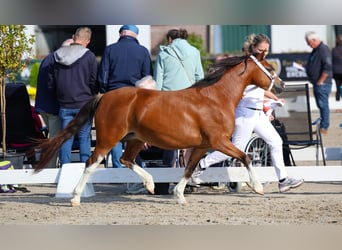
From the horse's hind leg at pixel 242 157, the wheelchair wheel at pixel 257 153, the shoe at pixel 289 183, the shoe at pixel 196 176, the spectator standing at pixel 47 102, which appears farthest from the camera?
the spectator standing at pixel 47 102

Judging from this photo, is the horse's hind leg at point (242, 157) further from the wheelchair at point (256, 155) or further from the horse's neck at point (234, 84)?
the wheelchair at point (256, 155)

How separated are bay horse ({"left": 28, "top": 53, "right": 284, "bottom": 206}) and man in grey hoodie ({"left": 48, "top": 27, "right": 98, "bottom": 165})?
102cm

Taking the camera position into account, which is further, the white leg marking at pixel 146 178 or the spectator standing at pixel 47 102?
the spectator standing at pixel 47 102

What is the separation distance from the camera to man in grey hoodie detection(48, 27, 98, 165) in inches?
416

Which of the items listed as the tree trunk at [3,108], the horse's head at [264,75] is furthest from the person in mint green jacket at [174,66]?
the tree trunk at [3,108]

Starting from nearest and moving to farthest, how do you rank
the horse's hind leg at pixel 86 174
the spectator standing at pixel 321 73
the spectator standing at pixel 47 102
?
the horse's hind leg at pixel 86 174
the spectator standing at pixel 47 102
the spectator standing at pixel 321 73

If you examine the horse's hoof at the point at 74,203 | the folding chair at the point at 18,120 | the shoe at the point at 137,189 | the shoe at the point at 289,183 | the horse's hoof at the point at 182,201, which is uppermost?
the folding chair at the point at 18,120

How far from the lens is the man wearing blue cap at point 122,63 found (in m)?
10.5

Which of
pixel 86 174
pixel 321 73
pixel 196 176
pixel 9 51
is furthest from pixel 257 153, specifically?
pixel 321 73
